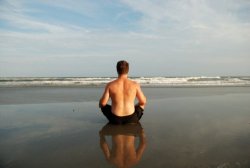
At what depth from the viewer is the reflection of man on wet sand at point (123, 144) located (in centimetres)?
335

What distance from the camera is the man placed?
5254mm

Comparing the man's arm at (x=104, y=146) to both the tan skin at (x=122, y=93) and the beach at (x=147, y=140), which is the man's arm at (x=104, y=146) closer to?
the beach at (x=147, y=140)

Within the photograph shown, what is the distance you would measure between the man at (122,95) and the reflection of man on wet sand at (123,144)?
198 millimetres

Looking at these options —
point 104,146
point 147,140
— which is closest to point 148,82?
point 147,140

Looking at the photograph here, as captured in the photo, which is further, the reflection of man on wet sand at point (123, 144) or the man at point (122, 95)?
the man at point (122, 95)

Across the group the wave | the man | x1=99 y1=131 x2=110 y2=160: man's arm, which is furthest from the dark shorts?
the wave

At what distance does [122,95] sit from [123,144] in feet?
4.29

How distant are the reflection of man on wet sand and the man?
20 cm

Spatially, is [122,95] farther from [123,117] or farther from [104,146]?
[104,146]

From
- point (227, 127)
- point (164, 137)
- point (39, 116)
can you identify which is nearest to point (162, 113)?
point (227, 127)

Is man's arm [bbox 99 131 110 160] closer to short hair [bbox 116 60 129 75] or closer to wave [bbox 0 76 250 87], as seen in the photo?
short hair [bbox 116 60 129 75]

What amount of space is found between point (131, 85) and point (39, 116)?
2.98 metres

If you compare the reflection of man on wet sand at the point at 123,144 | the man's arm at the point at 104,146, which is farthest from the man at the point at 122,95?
the man's arm at the point at 104,146

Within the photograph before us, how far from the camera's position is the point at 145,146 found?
13.1 ft
